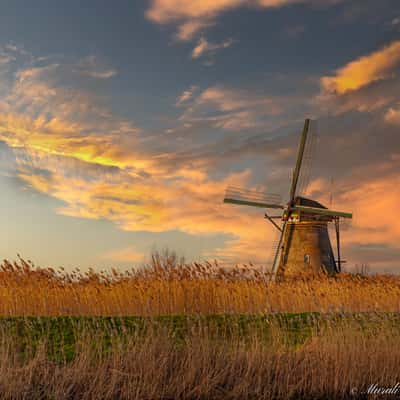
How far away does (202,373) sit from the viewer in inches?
289

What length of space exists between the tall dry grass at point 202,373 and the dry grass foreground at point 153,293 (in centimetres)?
581

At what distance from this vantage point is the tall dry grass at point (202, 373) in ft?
23.1

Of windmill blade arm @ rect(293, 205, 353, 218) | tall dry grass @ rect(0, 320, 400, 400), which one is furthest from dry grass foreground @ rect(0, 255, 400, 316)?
windmill blade arm @ rect(293, 205, 353, 218)

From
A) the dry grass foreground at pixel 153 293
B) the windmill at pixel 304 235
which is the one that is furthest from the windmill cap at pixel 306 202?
the dry grass foreground at pixel 153 293

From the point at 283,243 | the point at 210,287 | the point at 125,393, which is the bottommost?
the point at 125,393

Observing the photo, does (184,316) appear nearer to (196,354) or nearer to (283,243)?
(196,354)

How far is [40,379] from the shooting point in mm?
7340

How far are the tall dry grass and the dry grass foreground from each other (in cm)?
581

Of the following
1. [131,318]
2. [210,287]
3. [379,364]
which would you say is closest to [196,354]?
[379,364]

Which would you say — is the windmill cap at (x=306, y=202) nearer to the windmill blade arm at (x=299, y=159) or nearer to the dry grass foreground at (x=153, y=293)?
the windmill blade arm at (x=299, y=159)

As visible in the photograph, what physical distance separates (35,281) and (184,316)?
14.8 ft

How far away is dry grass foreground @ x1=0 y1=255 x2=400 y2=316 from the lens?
14180mm

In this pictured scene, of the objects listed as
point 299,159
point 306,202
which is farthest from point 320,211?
point 299,159

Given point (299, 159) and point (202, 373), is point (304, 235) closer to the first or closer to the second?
point (299, 159)
